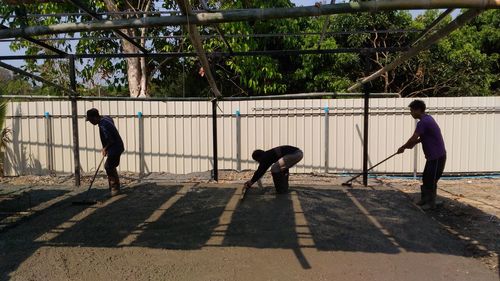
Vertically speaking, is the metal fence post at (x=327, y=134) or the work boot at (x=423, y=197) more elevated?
the metal fence post at (x=327, y=134)

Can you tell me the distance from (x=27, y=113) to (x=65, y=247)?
640cm

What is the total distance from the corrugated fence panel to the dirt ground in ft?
5.81

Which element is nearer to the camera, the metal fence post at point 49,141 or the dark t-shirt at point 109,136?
the dark t-shirt at point 109,136

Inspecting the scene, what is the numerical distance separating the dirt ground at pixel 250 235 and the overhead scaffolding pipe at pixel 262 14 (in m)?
2.23

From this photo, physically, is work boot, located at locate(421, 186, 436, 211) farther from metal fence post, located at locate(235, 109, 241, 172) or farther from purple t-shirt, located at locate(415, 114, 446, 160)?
metal fence post, located at locate(235, 109, 241, 172)

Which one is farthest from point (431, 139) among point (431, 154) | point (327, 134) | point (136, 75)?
point (136, 75)

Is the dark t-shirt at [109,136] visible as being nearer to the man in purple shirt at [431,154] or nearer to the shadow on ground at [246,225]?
the shadow on ground at [246,225]

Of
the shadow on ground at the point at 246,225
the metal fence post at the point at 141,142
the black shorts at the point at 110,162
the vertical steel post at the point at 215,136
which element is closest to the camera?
the shadow on ground at the point at 246,225

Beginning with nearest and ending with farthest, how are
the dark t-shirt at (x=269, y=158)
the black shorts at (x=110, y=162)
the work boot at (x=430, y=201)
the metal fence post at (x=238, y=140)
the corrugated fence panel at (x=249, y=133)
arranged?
the work boot at (x=430, y=201) → the dark t-shirt at (x=269, y=158) → the black shorts at (x=110, y=162) → the corrugated fence panel at (x=249, y=133) → the metal fence post at (x=238, y=140)

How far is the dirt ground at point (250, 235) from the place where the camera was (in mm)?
4234

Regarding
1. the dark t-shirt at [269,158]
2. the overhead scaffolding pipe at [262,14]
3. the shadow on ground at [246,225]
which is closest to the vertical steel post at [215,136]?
the shadow on ground at [246,225]

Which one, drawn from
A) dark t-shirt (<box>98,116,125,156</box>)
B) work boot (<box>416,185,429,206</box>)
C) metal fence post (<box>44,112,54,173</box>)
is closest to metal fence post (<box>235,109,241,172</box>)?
dark t-shirt (<box>98,116,125,156</box>)

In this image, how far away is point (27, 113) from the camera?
402 inches

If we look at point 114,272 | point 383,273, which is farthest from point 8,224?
point 383,273
